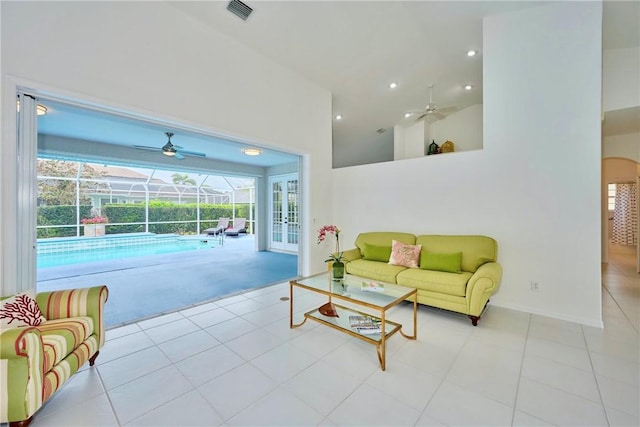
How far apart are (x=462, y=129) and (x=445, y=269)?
4560 millimetres

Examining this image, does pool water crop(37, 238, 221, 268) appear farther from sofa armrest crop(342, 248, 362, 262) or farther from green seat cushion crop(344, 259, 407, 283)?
green seat cushion crop(344, 259, 407, 283)

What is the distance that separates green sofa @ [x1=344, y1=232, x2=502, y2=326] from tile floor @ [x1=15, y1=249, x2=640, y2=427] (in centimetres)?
28

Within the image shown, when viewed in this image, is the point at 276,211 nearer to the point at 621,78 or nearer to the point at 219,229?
the point at 219,229

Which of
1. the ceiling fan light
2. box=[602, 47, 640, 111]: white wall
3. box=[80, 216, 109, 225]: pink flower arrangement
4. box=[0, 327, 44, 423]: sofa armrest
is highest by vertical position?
box=[602, 47, 640, 111]: white wall

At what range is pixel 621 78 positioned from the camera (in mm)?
3928

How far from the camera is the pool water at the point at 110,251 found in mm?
6638

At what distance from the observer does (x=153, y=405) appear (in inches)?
65.9

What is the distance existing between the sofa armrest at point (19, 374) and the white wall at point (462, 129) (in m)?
7.43

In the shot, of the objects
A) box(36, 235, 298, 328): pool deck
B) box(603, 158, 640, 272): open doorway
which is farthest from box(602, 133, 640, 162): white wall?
box(36, 235, 298, 328): pool deck

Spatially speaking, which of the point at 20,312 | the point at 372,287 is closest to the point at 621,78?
the point at 372,287

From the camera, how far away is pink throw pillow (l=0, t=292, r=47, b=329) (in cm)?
167

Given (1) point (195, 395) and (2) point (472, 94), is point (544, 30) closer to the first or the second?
(2) point (472, 94)

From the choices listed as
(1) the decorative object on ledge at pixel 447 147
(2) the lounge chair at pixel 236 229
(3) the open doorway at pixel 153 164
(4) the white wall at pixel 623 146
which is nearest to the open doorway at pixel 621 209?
(4) the white wall at pixel 623 146

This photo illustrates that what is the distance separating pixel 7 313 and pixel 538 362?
12.9 ft
